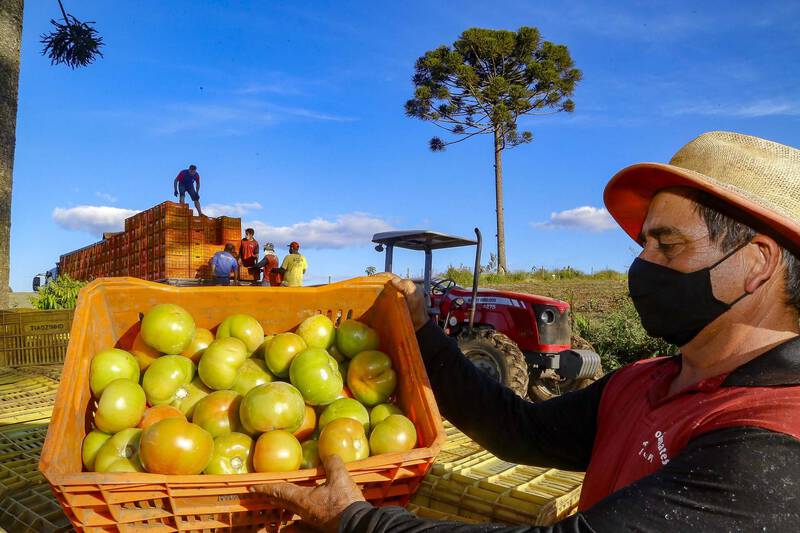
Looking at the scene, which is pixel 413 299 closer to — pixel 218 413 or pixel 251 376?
pixel 251 376

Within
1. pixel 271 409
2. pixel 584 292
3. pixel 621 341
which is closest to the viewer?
pixel 271 409

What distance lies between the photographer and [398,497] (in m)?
1.66

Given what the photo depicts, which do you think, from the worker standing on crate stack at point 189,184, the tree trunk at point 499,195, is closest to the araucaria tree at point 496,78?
the tree trunk at point 499,195

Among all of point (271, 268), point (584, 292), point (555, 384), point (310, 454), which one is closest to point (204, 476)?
point (310, 454)

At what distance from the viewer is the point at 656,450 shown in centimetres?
148

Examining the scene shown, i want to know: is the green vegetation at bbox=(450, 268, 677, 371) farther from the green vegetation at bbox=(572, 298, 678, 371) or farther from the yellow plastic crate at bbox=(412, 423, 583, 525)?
the yellow plastic crate at bbox=(412, 423, 583, 525)

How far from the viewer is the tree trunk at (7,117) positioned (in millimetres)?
9648

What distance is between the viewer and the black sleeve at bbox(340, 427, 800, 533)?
116 cm

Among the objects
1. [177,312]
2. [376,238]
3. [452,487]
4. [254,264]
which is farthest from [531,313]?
[254,264]

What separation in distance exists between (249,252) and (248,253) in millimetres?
39

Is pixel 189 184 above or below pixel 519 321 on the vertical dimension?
above

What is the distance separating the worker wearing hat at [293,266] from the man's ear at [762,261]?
11.6 metres

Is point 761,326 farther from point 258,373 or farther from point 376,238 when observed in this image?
point 376,238

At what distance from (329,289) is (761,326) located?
4.92 ft
